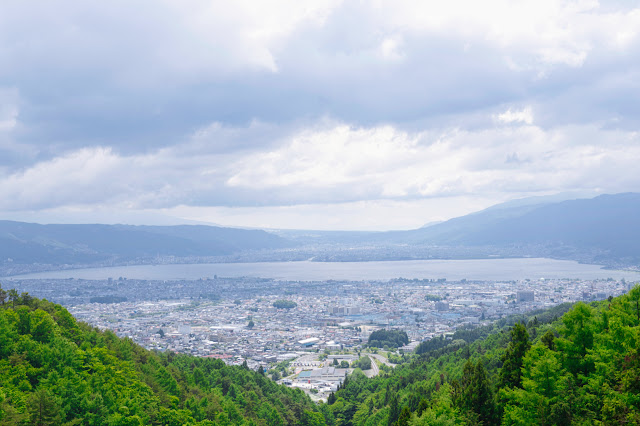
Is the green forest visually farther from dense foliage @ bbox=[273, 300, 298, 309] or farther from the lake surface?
the lake surface

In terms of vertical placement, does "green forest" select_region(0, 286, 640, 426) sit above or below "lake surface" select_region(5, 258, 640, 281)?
above

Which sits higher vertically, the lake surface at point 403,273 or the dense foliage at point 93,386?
the dense foliage at point 93,386

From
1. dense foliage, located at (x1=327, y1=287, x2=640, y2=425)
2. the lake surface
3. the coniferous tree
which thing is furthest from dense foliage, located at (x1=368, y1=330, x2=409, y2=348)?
the lake surface

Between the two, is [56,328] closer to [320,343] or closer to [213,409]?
[213,409]

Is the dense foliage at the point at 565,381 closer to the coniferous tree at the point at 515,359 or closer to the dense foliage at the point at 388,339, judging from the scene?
the coniferous tree at the point at 515,359

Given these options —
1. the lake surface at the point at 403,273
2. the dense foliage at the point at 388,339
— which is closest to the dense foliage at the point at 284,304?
the dense foliage at the point at 388,339

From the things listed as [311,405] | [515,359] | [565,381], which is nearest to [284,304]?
[311,405]

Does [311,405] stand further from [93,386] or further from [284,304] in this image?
[284,304]
